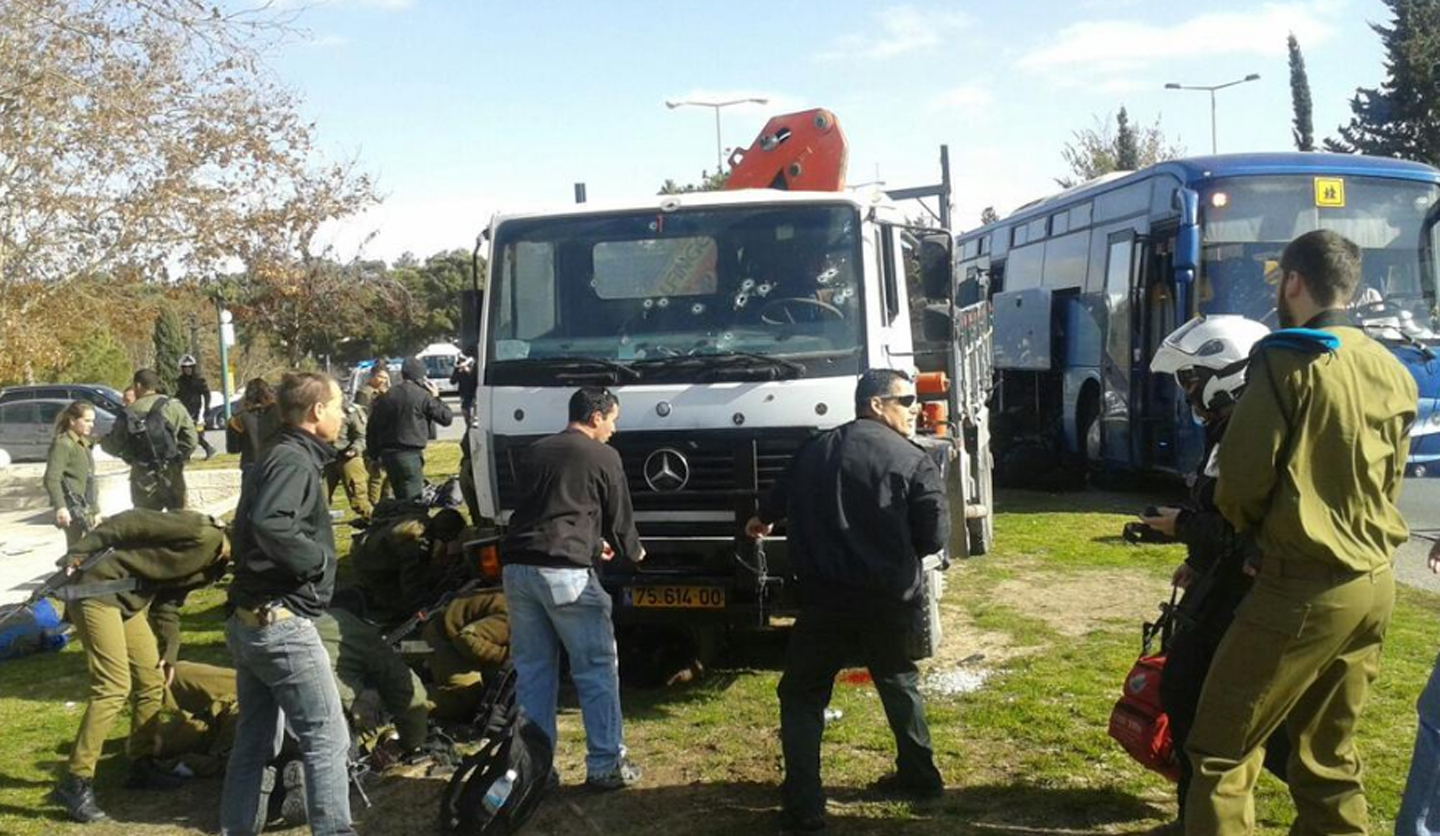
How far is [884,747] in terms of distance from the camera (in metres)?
6.13

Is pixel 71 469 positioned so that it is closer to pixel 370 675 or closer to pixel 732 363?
pixel 370 675

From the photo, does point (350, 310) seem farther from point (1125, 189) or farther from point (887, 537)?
point (887, 537)

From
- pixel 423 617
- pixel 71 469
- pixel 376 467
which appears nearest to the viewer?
pixel 423 617

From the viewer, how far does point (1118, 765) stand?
5.69 m

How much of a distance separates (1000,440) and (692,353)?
1123 cm

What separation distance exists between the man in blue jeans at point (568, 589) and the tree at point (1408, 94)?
42.8 metres

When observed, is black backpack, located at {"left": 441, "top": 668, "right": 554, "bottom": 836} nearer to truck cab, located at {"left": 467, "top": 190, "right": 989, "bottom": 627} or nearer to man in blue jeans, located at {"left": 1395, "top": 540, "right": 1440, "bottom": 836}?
truck cab, located at {"left": 467, "top": 190, "right": 989, "bottom": 627}

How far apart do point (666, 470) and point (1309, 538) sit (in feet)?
12.6

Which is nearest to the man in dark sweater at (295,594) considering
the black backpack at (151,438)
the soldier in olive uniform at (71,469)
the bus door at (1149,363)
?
the soldier in olive uniform at (71,469)

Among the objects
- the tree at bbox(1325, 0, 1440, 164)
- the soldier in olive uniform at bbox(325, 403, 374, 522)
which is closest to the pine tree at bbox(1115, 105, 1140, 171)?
the tree at bbox(1325, 0, 1440, 164)

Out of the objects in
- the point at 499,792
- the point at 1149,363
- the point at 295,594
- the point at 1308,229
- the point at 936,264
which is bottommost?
the point at 499,792

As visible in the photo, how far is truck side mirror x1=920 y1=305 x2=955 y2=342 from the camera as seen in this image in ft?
24.8

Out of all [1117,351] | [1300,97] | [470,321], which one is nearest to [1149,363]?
[1117,351]

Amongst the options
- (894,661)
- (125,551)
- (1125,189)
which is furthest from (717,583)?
(1125,189)
